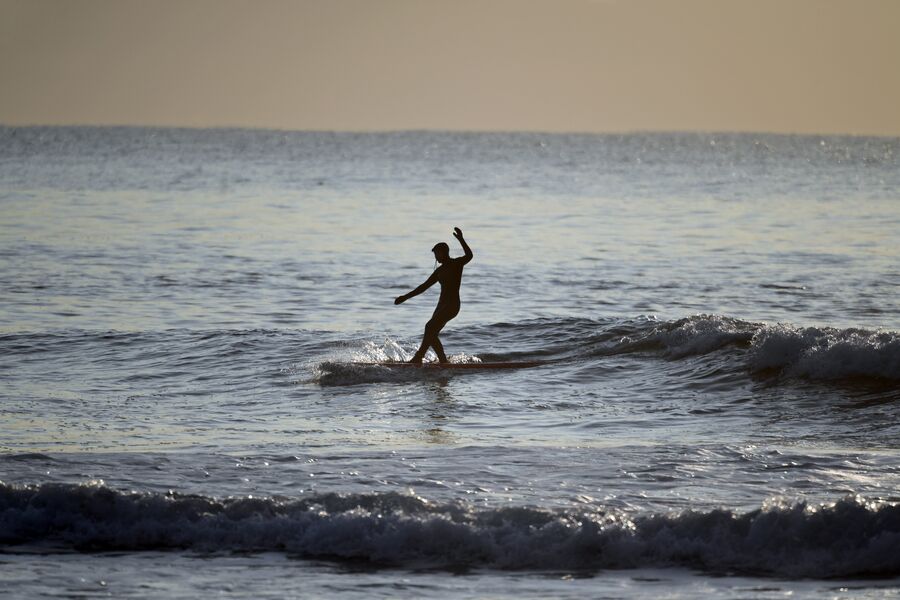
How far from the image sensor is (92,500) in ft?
32.1

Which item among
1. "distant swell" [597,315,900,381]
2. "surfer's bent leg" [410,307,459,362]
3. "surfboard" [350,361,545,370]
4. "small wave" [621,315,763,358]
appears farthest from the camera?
"small wave" [621,315,763,358]

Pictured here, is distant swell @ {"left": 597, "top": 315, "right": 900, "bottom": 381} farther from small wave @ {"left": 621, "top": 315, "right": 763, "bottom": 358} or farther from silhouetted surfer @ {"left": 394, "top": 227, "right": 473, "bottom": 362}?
silhouetted surfer @ {"left": 394, "top": 227, "right": 473, "bottom": 362}

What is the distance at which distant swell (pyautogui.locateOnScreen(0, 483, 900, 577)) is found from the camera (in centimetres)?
898

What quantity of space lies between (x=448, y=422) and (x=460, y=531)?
435 centimetres

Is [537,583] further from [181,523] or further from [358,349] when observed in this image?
[358,349]

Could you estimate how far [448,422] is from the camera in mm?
13586

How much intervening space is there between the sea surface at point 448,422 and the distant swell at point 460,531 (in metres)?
0.02

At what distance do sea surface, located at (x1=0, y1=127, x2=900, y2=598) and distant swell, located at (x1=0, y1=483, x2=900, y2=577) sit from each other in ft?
0.07

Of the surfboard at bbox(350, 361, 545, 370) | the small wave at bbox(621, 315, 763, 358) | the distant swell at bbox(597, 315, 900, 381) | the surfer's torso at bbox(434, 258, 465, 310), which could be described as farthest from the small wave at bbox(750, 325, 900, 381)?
the surfer's torso at bbox(434, 258, 465, 310)

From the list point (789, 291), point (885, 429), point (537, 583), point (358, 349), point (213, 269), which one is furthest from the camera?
point (213, 269)

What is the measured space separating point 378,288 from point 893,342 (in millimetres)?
12744

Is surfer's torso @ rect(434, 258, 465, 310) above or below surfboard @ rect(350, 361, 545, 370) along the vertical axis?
above

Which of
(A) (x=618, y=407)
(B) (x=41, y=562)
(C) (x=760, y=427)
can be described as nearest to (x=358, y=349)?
(A) (x=618, y=407)

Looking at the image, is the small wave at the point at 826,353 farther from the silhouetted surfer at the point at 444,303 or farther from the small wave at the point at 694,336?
the silhouetted surfer at the point at 444,303
